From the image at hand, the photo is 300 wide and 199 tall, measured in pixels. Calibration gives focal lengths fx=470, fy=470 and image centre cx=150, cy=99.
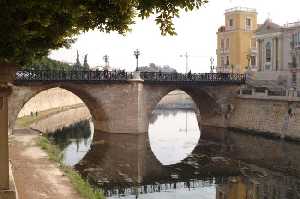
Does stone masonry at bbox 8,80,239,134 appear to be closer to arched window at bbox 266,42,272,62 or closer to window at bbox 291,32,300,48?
window at bbox 291,32,300,48

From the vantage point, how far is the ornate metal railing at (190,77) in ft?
153

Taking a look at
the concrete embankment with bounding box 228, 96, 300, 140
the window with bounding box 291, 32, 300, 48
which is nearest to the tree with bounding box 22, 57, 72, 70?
the concrete embankment with bounding box 228, 96, 300, 140

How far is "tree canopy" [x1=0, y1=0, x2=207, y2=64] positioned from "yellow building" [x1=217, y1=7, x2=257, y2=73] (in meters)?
59.2

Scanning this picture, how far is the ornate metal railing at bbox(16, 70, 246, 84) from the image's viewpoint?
3978 centimetres

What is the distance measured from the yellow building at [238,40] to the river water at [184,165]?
2608 cm

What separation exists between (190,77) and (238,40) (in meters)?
23.4

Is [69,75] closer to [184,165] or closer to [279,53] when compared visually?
[184,165]

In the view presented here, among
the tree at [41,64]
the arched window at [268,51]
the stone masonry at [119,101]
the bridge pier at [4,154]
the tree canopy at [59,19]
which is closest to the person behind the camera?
the tree canopy at [59,19]

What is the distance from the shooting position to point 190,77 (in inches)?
1939

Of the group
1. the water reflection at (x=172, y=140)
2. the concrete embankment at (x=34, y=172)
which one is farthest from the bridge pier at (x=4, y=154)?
the water reflection at (x=172, y=140)

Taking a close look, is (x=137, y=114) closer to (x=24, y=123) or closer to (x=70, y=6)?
(x=24, y=123)

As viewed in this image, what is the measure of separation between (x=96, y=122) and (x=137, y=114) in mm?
4495

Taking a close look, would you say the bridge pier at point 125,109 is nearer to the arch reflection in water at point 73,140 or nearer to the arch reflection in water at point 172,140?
the arch reflection in water at point 172,140

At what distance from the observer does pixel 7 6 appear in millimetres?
8539
